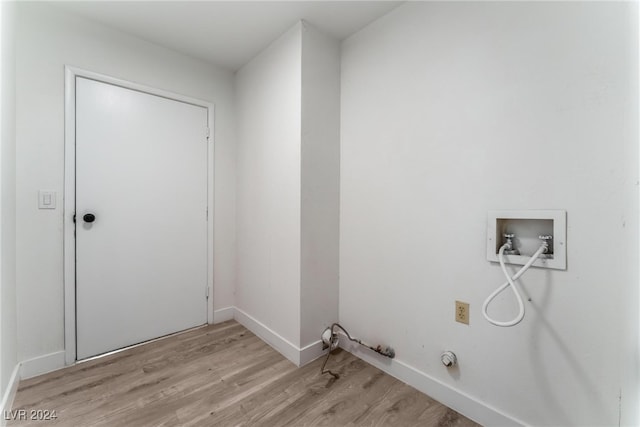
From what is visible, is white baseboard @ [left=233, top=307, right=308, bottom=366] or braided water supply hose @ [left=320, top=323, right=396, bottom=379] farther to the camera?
white baseboard @ [left=233, top=307, right=308, bottom=366]

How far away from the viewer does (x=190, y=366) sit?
65.9 inches

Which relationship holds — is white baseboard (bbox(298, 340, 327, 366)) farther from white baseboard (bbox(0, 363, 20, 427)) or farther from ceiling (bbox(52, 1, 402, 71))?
ceiling (bbox(52, 1, 402, 71))

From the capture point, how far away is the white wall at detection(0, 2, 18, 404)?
1236 mm

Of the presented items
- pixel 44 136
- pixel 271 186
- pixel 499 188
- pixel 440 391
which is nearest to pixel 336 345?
pixel 440 391

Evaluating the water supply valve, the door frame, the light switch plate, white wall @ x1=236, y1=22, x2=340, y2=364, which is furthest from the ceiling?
the water supply valve

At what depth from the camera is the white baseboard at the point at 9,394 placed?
47.2 inches

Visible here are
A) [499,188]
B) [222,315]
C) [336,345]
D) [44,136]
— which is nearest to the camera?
[499,188]

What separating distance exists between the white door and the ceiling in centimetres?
42

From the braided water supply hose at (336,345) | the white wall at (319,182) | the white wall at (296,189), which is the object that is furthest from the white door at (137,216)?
the braided water supply hose at (336,345)

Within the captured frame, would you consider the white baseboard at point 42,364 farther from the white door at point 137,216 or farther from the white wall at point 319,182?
the white wall at point 319,182

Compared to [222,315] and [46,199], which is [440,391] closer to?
[222,315]

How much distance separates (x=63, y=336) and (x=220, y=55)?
2.25 metres

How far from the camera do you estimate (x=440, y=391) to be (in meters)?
1.38

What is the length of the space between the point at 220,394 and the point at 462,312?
53.2 inches
